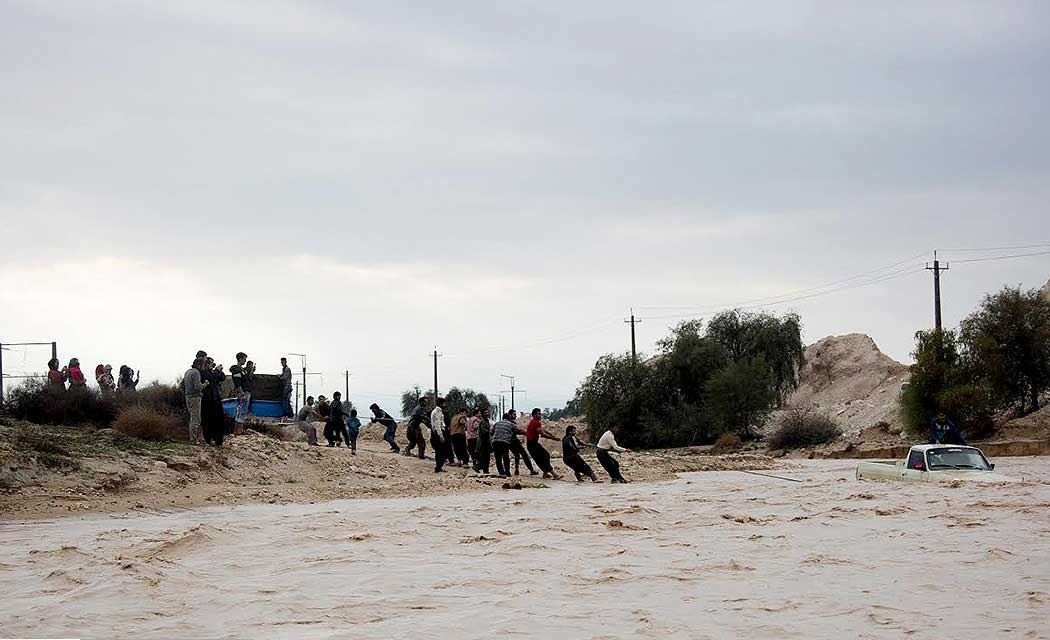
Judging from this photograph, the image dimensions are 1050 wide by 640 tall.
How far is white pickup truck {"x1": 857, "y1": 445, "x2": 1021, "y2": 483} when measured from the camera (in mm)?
22058

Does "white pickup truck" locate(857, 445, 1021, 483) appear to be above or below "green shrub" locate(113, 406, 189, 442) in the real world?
below

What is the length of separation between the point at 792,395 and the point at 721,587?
3289 inches

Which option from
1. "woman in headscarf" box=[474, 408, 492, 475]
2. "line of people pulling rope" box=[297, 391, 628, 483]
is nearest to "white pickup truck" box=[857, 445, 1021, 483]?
"line of people pulling rope" box=[297, 391, 628, 483]

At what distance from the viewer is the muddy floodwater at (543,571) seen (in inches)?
367

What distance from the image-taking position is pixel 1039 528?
15781 mm

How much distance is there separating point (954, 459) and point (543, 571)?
13.3m

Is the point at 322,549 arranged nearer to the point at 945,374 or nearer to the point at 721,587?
the point at 721,587

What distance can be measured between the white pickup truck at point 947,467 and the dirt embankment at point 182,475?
8.26 metres

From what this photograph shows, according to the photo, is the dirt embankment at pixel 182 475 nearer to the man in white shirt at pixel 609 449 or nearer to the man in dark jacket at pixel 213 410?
the man in dark jacket at pixel 213 410

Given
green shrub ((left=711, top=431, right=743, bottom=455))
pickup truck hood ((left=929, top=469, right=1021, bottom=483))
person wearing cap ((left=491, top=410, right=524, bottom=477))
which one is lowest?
green shrub ((left=711, top=431, right=743, bottom=455))

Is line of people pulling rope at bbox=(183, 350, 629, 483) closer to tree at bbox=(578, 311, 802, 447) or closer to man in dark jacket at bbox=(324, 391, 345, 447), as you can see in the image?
man in dark jacket at bbox=(324, 391, 345, 447)

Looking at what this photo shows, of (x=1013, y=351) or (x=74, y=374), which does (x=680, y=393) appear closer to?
(x=1013, y=351)

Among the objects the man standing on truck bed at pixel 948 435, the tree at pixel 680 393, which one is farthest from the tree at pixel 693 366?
the man standing on truck bed at pixel 948 435

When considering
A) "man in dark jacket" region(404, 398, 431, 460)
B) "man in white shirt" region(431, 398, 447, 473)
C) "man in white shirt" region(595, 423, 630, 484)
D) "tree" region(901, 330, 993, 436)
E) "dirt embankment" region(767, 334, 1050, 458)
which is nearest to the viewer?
"man in white shirt" region(595, 423, 630, 484)
